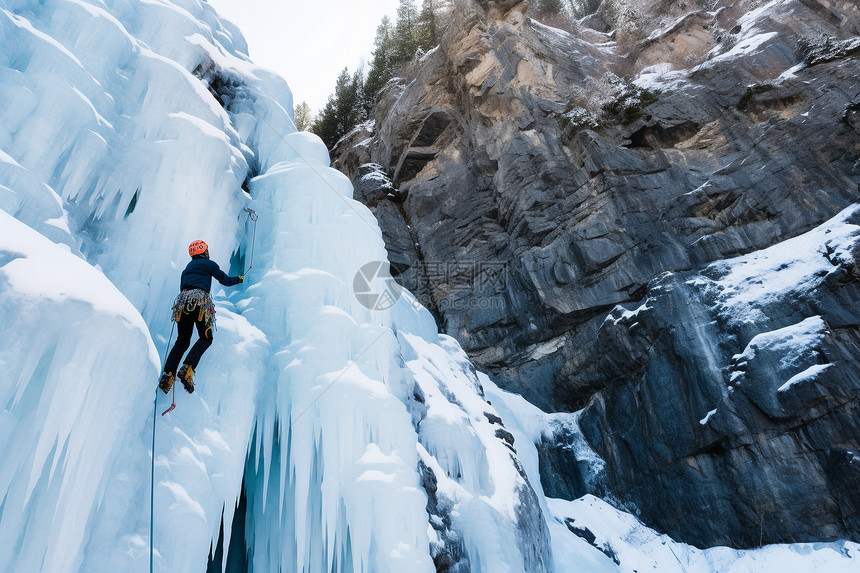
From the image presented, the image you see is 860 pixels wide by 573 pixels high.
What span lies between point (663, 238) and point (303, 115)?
1934 cm

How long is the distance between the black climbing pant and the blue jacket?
0.25m

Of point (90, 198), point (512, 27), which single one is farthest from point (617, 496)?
point (512, 27)

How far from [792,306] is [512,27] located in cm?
1196

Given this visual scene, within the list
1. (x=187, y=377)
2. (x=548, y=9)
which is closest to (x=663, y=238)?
(x=187, y=377)

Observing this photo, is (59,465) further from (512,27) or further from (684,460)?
(512,27)

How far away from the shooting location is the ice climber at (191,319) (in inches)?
147

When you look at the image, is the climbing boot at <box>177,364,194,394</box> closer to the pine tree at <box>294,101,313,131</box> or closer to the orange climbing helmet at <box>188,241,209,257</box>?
the orange climbing helmet at <box>188,241,209,257</box>

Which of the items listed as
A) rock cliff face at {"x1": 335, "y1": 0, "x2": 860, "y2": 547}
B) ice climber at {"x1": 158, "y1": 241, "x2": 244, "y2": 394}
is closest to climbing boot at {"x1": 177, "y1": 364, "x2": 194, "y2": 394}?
ice climber at {"x1": 158, "y1": 241, "x2": 244, "y2": 394}

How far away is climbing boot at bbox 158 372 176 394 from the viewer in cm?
359

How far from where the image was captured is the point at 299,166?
6.72m

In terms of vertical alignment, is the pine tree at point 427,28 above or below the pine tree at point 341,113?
above

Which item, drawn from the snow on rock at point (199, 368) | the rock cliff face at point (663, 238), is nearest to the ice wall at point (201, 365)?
the snow on rock at point (199, 368)

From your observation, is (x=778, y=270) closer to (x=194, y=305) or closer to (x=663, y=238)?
(x=663, y=238)

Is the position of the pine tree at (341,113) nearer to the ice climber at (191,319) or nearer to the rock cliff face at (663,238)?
the rock cliff face at (663,238)
